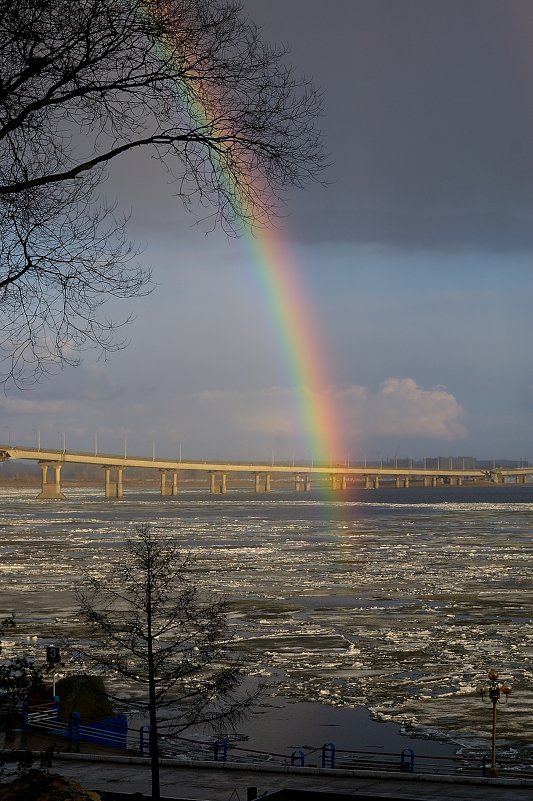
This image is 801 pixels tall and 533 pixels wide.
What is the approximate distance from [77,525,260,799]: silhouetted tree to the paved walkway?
1101mm

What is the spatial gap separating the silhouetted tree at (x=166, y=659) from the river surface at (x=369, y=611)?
2.01 metres

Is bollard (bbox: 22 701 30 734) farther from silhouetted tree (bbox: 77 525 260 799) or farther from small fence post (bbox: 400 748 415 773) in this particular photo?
small fence post (bbox: 400 748 415 773)

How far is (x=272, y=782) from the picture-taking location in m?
23.0

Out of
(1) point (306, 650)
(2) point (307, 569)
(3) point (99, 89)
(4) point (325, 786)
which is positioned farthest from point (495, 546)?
(3) point (99, 89)

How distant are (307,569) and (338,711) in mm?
44193

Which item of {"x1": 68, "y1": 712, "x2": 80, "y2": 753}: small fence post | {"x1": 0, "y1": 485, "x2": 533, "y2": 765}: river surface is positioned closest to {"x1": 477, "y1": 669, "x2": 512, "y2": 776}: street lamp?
{"x1": 0, "y1": 485, "x2": 533, "y2": 765}: river surface

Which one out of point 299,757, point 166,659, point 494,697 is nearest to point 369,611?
point 166,659

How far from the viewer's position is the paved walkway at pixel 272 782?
21.7 m

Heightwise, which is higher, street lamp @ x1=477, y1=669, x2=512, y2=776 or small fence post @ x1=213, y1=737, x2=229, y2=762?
street lamp @ x1=477, y1=669, x2=512, y2=776

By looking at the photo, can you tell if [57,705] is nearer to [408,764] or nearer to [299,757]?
[299,757]

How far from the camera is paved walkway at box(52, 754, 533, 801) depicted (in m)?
21.7

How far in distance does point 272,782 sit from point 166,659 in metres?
15.5

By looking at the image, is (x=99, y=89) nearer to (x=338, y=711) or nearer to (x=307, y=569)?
(x=338, y=711)

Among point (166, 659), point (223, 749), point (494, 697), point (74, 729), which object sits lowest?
point (74, 729)
